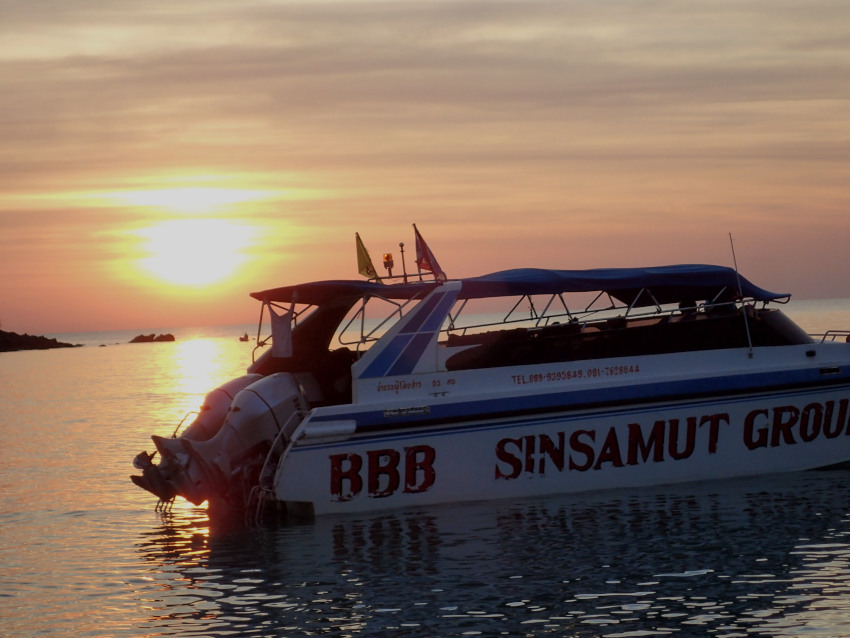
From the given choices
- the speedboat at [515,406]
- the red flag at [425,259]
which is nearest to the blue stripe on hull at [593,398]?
the speedboat at [515,406]

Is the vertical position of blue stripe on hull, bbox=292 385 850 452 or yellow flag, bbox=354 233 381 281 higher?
yellow flag, bbox=354 233 381 281

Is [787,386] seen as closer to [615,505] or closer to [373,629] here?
[615,505]

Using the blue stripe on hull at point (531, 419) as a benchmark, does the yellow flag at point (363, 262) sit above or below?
above

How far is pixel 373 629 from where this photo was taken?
9.23 m

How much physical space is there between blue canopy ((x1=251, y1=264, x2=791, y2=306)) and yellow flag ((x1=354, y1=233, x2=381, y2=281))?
0.36 meters

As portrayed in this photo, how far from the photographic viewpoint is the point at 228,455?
1369 cm

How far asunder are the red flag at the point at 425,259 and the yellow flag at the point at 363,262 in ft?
2.07

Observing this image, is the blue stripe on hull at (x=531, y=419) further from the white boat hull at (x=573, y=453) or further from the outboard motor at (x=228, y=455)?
the outboard motor at (x=228, y=455)

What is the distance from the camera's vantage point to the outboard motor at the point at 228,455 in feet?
44.9

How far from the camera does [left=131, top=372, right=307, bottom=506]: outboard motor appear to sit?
1369 centimetres

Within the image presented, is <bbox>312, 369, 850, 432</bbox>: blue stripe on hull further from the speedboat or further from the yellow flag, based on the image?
the yellow flag

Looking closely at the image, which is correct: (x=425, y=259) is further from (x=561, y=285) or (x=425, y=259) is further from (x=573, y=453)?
(x=573, y=453)

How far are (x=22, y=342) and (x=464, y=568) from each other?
16089 centimetres

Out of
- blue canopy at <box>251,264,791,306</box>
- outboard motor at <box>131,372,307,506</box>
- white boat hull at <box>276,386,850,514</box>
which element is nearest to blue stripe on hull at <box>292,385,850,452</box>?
white boat hull at <box>276,386,850,514</box>
